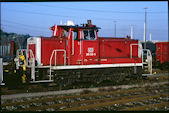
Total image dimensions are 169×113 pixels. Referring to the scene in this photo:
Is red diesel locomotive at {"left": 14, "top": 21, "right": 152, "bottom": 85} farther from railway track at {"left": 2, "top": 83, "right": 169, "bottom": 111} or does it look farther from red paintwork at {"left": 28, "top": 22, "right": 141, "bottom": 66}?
railway track at {"left": 2, "top": 83, "right": 169, "bottom": 111}

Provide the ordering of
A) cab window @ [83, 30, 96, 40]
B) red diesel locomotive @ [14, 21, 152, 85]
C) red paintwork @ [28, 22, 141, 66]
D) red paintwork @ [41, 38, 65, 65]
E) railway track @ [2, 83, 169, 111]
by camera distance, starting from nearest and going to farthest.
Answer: railway track @ [2, 83, 169, 111] → red diesel locomotive @ [14, 21, 152, 85] → red paintwork @ [41, 38, 65, 65] → red paintwork @ [28, 22, 141, 66] → cab window @ [83, 30, 96, 40]

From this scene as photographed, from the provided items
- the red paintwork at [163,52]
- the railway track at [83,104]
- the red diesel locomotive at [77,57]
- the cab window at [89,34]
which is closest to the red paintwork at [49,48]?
the red diesel locomotive at [77,57]

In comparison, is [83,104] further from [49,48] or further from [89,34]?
[89,34]

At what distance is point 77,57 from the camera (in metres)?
11.7

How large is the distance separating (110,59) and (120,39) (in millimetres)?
1495

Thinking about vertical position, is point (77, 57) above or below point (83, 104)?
above

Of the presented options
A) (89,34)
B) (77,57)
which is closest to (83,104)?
(77,57)

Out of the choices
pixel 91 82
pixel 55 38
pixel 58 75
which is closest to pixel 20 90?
pixel 58 75

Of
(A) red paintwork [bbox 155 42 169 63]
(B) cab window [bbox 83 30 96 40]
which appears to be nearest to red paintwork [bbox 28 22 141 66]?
(B) cab window [bbox 83 30 96 40]

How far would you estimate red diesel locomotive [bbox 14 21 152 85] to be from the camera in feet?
35.9

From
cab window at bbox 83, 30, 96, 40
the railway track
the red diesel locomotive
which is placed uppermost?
cab window at bbox 83, 30, 96, 40

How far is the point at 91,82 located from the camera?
12.7 meters

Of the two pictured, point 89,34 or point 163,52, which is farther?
point 163,52

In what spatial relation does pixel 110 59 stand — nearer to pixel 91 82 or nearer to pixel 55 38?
pixel 91 82
